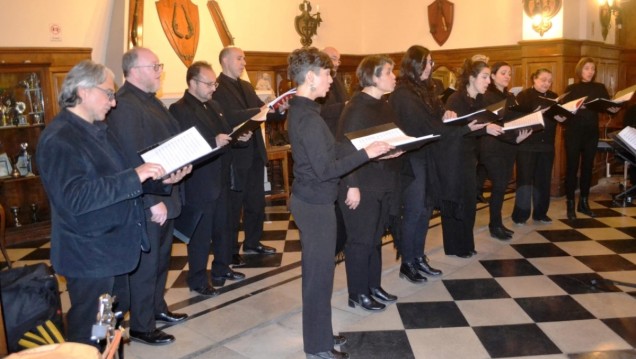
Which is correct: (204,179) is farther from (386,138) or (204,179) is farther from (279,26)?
(279,26)

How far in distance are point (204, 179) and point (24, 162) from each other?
2993 millimetres

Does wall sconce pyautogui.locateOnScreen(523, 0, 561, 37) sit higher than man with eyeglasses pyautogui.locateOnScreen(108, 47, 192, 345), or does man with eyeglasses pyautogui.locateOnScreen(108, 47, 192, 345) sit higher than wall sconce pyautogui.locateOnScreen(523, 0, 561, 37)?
wall sconce pyautogui.locateOnScreen(523, 0, 561, 37)

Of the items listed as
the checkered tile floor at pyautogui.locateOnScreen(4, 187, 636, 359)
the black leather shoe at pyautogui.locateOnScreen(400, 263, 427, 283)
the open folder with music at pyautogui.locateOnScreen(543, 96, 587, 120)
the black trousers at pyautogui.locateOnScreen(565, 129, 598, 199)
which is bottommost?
the checkered tile floor at pyautogui.locateOnScreen(4, 187, 636, 359)

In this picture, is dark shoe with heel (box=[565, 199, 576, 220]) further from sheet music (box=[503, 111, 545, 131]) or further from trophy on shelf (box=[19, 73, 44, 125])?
trophy on shelf (box=[19, 73, 44, 125])

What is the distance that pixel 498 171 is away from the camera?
4.73 m

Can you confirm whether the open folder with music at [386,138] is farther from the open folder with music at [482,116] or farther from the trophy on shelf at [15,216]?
the trophy on shelf at [15,216]

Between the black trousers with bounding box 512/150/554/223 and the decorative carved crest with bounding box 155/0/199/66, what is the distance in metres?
3.81

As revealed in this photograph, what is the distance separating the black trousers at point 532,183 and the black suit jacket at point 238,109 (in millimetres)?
2532

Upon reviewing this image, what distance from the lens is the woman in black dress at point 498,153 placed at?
4629mm

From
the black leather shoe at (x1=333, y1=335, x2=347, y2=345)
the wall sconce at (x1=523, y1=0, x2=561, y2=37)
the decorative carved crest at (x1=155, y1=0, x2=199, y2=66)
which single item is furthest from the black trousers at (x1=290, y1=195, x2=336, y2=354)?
the wall sconce at (x1=523, y1=0, x2=561, y2=37)

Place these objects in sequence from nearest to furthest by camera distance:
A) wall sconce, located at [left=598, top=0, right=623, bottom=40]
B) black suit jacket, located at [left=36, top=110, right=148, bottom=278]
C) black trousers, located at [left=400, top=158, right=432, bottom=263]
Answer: black suit jacket, located at [left=36, top=110, right=148, bottom=278] → black trousers, located at [left=400, top=158, right=432, bottom=263] → wall sconce, located at [left=598, top=0, right=623, bottom=40]

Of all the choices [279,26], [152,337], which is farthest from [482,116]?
[279,26]

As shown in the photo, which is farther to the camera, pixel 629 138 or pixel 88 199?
pixel 629 138

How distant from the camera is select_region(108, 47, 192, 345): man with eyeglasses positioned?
8.91ft
